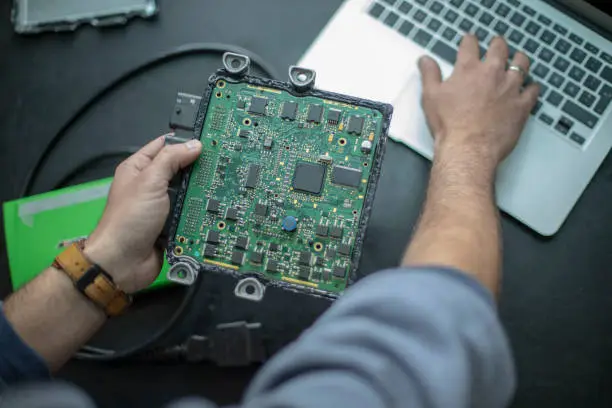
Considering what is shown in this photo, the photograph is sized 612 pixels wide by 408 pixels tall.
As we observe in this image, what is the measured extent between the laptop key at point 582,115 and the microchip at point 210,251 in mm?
688

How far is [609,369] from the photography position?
968mm

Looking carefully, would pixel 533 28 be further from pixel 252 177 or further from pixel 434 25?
pixel 252 177

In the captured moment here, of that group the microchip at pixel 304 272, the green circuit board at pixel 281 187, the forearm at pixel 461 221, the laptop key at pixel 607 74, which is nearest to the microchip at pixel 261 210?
the green circuit board at pixel 281 187

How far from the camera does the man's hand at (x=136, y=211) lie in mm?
848

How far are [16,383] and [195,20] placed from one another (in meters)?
0.75

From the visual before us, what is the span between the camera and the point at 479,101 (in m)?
1.02

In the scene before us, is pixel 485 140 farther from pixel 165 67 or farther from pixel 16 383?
pixel 16 383

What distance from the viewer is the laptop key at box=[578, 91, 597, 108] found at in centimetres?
101

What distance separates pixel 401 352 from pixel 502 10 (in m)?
0.80

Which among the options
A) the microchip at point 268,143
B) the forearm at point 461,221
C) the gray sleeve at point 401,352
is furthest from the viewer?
the microchip at point 268,143

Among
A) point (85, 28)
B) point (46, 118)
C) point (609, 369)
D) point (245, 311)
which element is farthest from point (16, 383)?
point (609, 369)

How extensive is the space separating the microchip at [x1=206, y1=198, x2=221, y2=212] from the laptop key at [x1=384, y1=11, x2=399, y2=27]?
0.50 meters

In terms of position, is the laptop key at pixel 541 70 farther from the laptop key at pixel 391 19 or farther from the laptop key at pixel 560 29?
the laptop key at pixel 391 19

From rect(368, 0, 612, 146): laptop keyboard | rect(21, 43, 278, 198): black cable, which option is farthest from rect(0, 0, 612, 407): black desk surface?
rect(368, 0, 612, 146): laptop keyboard
